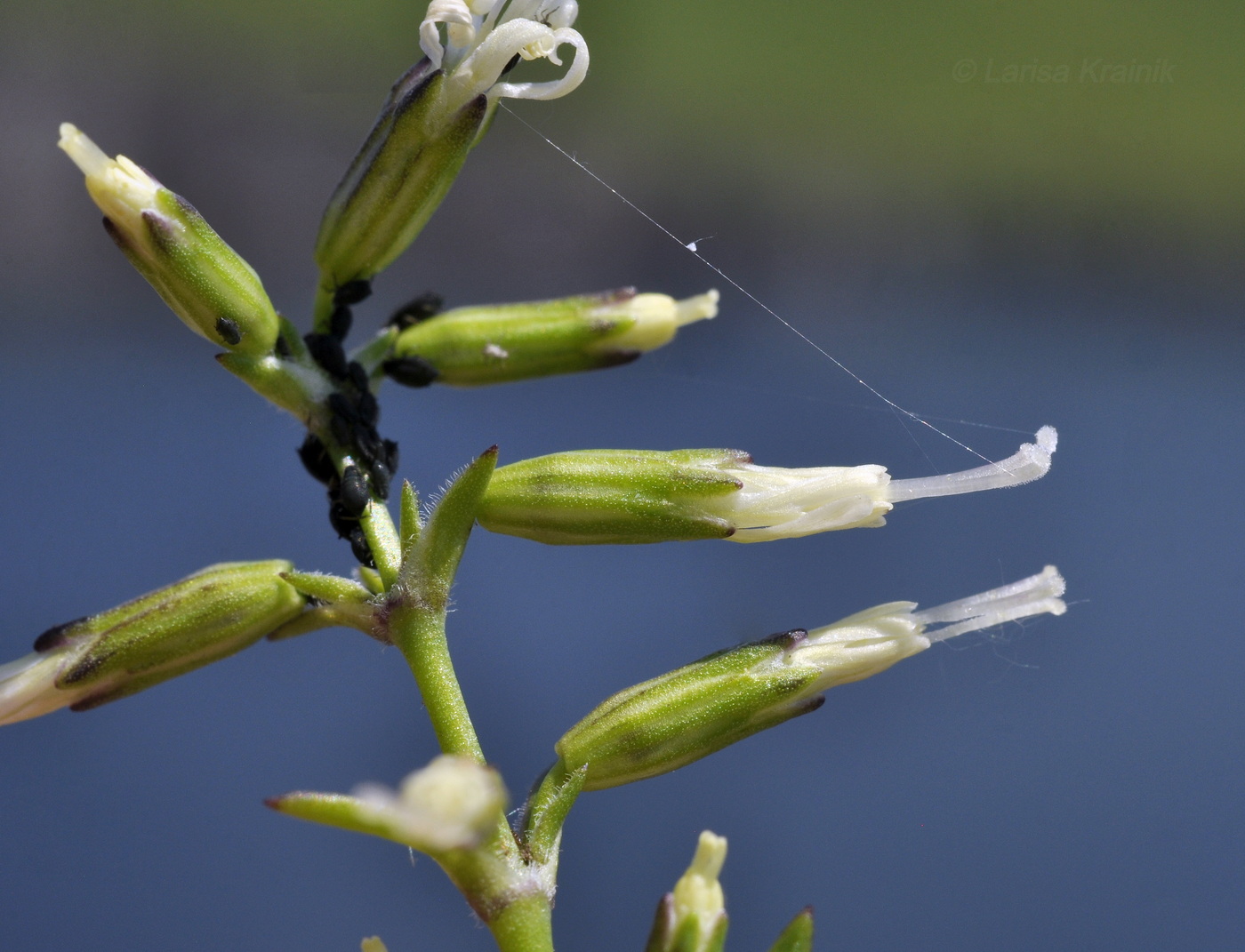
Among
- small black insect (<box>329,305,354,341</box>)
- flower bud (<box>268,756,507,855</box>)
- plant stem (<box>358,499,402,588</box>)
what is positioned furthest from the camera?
small black insect (<box>329,305,354,341</box>)

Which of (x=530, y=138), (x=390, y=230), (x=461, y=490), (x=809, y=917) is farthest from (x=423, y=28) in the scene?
(x=530, y=138)

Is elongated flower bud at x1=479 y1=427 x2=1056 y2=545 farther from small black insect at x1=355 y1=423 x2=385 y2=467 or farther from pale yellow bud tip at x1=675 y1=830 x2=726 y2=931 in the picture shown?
pale yellow bud tip at x1=675 y1=830 x2=726 y2=931

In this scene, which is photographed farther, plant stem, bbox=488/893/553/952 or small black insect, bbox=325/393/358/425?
small black insect, bbox=325/393/358/425

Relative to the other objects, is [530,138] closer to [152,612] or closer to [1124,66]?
[1124,66]

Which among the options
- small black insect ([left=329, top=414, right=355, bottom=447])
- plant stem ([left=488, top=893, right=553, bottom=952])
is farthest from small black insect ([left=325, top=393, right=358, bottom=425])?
plant stem ([left=488, top=893, right=553, bottom=952])

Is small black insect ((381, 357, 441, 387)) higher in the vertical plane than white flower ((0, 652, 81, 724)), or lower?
higher

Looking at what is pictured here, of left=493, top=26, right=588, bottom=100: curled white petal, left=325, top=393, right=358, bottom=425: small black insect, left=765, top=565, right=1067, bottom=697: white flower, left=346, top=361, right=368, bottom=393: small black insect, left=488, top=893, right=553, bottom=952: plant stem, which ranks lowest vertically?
left=488, top=893, right=553, bottom=952: plant stem

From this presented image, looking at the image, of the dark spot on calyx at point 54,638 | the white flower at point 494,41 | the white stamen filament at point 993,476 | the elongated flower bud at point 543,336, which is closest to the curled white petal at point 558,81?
the white flower at point 494,41

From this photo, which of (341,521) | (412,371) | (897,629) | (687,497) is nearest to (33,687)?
(341,521)
